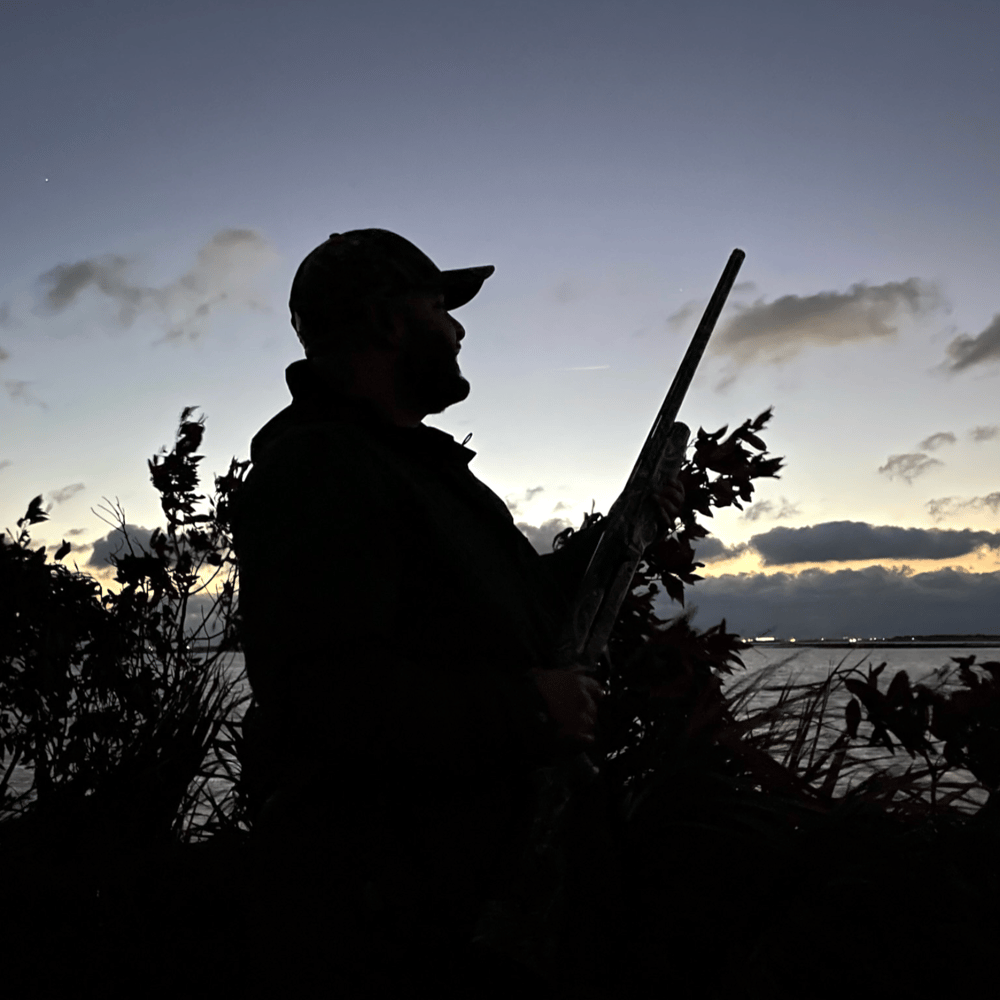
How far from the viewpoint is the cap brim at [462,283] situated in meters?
2.31

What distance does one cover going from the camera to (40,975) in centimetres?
307

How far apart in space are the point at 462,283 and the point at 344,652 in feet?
4.20

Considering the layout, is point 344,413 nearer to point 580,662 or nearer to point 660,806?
point 580,662

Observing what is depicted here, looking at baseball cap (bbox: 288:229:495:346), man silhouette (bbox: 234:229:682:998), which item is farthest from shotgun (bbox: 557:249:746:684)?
baseball cap (bbox: 288:229:495:346)

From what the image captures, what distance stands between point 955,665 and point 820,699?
2.38 ft

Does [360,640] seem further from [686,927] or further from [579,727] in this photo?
[686,927]

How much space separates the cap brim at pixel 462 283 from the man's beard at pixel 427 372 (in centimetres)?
21

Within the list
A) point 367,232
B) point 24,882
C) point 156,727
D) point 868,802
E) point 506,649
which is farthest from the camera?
point 156,727

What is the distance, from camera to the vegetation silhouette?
2.23 m

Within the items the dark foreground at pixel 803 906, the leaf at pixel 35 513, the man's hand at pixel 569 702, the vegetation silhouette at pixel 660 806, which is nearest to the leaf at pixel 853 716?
the vegetation silhouette at pixel 660 806

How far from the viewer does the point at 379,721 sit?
145 centimetres

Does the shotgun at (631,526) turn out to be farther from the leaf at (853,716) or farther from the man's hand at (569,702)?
the leaf at (853,716)

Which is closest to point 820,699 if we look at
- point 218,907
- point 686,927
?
point 686,927

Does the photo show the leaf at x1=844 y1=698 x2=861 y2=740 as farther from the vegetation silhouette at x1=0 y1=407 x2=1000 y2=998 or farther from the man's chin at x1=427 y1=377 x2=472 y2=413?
the man's chin at x1=427 y1=377 x2=472 y2=413
